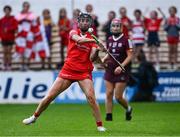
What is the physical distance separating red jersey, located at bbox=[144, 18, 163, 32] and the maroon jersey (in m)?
8.01

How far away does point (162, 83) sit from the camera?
83.5 ft

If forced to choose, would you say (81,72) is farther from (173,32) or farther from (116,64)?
(173,32)

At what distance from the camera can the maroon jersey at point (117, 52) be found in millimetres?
17297

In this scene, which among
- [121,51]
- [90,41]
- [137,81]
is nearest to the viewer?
[90,41]

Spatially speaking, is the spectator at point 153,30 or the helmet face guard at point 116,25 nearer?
the helmet face guard at point 116,25

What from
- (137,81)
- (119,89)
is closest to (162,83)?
(137,81)

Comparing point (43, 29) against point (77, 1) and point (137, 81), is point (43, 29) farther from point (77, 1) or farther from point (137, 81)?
point (137, 81)

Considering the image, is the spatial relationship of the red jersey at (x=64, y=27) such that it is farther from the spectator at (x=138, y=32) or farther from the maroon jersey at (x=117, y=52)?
the maroon jersey at (x=117, y=52)

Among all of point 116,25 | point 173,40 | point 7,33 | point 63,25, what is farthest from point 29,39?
point 116,25

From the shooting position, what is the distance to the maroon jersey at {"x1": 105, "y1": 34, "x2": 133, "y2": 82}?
17297 mm

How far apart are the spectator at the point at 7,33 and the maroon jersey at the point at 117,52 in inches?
306

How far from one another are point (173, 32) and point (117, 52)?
8506 mm

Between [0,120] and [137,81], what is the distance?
834 centimetres

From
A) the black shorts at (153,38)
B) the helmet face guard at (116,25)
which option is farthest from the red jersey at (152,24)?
the helmet face guard at (116,25)
